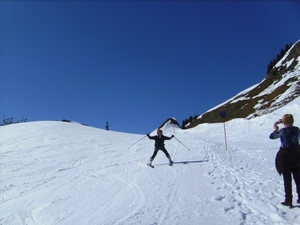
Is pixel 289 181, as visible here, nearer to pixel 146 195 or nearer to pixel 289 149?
pixel 289 149

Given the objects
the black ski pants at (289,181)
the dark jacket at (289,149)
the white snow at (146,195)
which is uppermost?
the dark jacket at (289,149)

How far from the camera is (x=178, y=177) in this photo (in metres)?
8.98

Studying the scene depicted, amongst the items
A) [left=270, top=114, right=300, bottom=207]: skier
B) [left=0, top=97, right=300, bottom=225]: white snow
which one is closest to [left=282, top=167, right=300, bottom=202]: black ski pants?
[left=270, top=114, right=300, bottom=207]: skier

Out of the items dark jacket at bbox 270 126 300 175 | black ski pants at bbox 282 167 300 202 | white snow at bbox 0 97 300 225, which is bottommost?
white snow at bbox 0 97 300 225

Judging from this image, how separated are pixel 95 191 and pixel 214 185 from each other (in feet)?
13.0

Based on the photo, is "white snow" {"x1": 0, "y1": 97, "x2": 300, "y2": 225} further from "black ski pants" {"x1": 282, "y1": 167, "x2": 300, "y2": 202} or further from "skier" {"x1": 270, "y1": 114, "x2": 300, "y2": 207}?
"skier" {"x1": 270, "y1": 114, "x2": 300, "y2": 207}

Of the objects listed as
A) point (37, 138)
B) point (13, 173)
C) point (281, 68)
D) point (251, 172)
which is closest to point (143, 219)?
point (251, 172)

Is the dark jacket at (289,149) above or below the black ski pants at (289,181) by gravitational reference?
above

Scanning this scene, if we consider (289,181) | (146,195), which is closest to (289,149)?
(289,181)

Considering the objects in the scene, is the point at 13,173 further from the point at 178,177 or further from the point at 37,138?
the point at 37,138

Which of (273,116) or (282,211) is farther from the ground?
(273,116)

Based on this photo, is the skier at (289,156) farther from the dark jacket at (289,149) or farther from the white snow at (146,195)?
the white snow at (146,195)

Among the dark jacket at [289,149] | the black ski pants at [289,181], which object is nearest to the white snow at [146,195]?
the black ski pants at [289,181]

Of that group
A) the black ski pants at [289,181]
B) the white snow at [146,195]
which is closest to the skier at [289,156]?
the black ski pants at [289,181]
